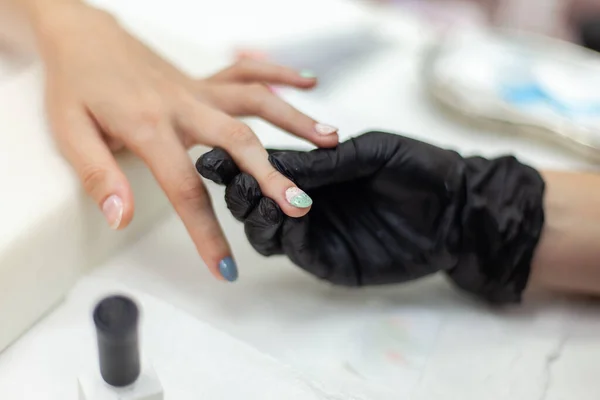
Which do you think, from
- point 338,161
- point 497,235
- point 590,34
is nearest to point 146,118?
point 338,161

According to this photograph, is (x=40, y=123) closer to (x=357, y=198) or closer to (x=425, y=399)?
(x=357, y=198)

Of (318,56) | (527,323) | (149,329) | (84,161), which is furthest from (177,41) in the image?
(527,323)

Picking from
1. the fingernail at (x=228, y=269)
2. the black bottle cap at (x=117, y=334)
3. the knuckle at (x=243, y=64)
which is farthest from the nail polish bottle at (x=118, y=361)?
the knuckle at (x=243, y=64)

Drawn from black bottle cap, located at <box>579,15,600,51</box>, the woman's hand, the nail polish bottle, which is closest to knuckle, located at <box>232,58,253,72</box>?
the woman's hand

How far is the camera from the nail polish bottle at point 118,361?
421mm

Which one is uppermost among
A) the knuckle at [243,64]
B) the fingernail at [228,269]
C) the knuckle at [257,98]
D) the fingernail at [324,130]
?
the fingernail at [324,130]

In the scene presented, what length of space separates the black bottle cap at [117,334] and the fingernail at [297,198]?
0.16 metres

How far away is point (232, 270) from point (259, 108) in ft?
0.67

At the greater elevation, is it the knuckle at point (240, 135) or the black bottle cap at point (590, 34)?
the knuckle at point (240, 135)

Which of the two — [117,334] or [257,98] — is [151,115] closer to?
[257,98]

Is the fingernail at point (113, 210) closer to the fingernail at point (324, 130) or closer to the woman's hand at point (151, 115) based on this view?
the woman's hand at point (151, 115)

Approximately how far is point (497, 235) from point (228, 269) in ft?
0.88

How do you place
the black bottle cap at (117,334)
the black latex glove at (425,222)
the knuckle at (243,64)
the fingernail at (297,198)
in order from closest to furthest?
the black bottle cap at (117,334), the fingernail at (297,198), the black latex glove at (425,222), the knuckle at (243,64)

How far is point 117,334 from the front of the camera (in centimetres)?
42
